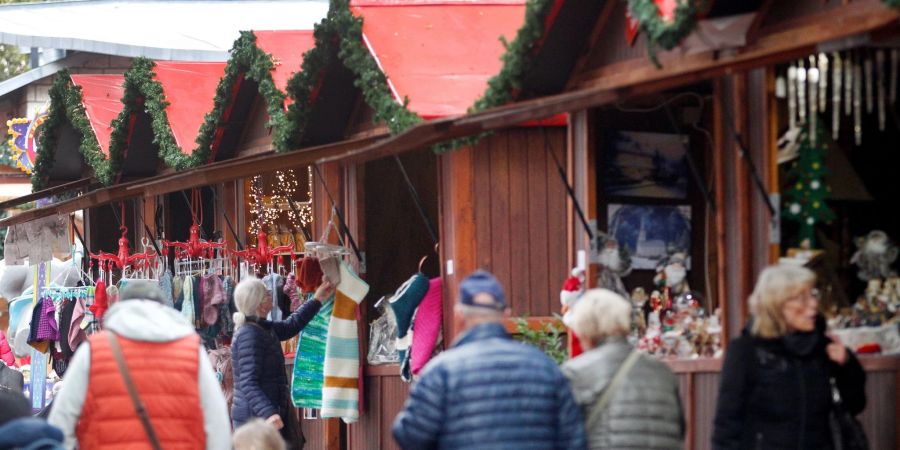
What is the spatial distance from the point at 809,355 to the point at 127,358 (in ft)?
10.4

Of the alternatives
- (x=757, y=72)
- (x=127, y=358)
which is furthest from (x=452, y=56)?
(x=127, y=358)

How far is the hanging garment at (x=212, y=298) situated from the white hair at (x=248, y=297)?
397 cm

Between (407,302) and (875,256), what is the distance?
4.00m

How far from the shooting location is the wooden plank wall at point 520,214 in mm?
11484

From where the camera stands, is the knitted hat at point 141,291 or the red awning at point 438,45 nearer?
the knitted hat at point 141,291

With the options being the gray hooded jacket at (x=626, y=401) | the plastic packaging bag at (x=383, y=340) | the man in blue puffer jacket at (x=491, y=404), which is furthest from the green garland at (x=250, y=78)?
the man in blue puffer jacket at (x=491, y=404)

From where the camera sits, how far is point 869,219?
29.4 feet

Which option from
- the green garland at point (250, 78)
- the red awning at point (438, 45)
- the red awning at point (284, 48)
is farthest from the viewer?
the red awning at point (284, 48)

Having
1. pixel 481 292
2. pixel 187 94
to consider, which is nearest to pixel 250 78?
pixel 187 94

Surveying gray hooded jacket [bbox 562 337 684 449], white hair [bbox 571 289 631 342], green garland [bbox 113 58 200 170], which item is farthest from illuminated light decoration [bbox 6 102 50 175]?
gray hooded jacket [bbox 562 337 684 449]

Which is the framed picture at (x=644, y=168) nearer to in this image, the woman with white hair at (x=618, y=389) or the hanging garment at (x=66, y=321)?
the woman with white hair at (x=618, y=389)

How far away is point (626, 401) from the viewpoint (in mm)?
7008

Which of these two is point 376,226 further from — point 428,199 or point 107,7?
point 107,7

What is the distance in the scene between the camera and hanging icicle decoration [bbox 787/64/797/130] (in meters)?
8.16
